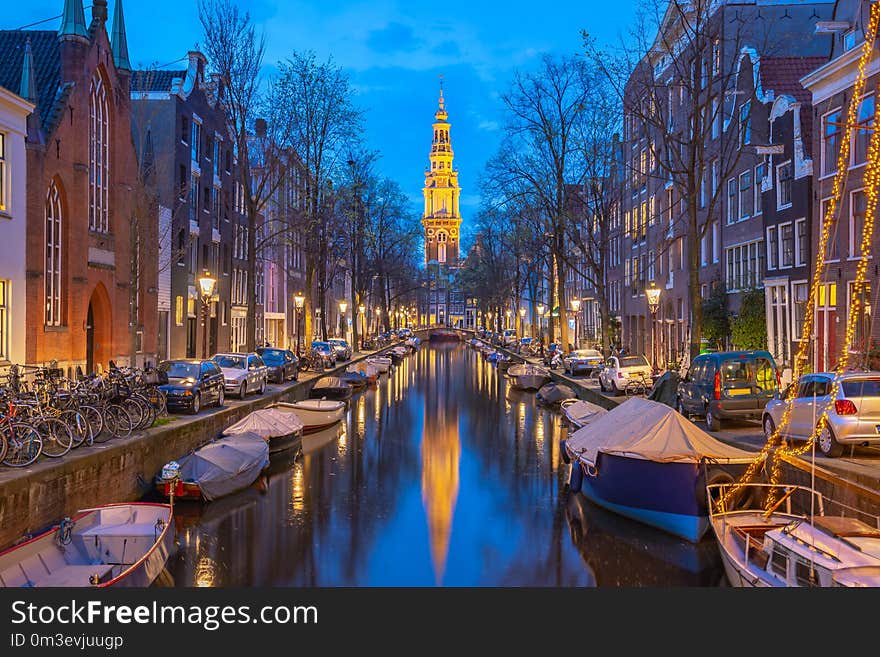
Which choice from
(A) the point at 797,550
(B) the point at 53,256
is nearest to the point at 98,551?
(A) the point at 797,550

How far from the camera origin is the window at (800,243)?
122 ft

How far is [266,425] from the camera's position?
86.1 feet

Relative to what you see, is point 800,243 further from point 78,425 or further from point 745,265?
point 78,425

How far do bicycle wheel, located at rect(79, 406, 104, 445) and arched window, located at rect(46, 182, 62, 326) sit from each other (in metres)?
13.6

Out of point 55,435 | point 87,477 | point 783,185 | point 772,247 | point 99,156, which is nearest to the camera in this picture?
point 87,477

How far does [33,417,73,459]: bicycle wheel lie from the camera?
1791 centimetres

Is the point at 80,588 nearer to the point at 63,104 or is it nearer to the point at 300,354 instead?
the point at 63,104

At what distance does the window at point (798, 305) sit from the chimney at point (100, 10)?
31.1 metres

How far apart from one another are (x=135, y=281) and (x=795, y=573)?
29892 millimetres

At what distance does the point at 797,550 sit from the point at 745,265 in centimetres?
3548

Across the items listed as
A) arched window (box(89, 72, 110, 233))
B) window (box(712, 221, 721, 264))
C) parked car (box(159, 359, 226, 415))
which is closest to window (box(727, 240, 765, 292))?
window (box(712, 221, 721, 264))

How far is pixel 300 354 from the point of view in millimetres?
57156

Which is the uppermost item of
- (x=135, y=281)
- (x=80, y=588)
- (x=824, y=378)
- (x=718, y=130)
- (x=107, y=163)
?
(x=718, y=130)

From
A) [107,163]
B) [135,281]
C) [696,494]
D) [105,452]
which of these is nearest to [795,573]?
[696,494]
